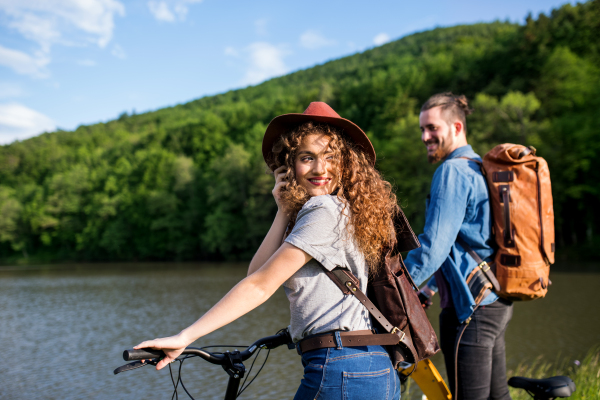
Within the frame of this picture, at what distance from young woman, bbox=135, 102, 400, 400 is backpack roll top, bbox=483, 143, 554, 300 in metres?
1.05

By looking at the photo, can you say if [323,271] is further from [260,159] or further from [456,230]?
[260,159]

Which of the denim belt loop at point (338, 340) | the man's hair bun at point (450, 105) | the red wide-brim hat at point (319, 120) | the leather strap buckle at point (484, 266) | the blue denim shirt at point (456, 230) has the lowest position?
the denim belt loop at point (338, 340)

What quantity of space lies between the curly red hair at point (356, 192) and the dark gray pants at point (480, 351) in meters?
1.08

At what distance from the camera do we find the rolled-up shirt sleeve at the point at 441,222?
2510 mm

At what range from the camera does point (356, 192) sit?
71.2 inches

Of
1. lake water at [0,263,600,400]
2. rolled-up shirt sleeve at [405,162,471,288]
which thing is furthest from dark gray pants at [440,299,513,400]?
lake water at [0,263,600,400]

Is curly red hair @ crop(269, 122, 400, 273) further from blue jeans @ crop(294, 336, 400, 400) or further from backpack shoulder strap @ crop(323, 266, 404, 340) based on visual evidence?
blue jeans @ crop(294, 336, 400, 400)

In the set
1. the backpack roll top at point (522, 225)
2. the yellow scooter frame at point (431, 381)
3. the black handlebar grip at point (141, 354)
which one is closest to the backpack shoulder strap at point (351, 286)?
the black handlebar grip at point (141, 354)

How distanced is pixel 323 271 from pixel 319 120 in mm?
611

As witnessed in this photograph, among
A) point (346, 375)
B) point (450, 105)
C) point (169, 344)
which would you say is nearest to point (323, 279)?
point (346, 375)

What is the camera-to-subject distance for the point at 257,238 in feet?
152

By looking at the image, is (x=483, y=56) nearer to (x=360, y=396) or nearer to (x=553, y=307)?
(x=553, y=307)

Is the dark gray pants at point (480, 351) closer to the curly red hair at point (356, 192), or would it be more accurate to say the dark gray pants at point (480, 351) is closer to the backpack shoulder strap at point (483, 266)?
the backpack shoulder strap at point (483, 266)

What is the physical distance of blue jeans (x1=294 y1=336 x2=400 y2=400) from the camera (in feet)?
5.26
